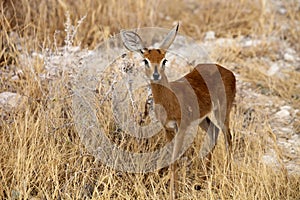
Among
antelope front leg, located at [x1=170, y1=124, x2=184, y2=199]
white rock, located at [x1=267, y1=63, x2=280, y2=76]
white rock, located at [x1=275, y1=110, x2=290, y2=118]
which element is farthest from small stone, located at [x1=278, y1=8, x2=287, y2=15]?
antelope front leg, located at [x1=170, y1=124, x2=184, y2=199]

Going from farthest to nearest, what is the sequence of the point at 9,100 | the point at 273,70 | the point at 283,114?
the point at 273,70 < the point at 283,114 < the point at 9,100

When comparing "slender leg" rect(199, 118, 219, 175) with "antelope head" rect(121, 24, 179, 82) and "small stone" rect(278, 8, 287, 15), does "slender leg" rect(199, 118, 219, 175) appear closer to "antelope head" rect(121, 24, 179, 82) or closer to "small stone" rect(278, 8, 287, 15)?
"antelope head" rect(121, 24, 179, 82)

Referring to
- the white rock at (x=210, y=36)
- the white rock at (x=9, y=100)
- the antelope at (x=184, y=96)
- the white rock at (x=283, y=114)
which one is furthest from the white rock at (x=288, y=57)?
the white rock at (x=9, y=100)

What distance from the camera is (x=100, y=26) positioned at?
558 centimetres

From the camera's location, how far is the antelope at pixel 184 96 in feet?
10.7

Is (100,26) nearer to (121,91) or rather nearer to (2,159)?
(121,91)

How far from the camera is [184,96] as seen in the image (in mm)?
3553

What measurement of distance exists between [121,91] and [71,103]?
1.30 ft

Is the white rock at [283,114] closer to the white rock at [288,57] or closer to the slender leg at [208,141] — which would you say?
the slender leg at [208,141]

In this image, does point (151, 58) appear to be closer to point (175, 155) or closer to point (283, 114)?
point (175, 155)

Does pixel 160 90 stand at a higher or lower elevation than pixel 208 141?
higher

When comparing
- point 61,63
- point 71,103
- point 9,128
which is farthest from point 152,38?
point 9,128

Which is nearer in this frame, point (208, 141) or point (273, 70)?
point (208, 141)

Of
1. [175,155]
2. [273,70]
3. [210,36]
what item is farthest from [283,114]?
[210,36]
